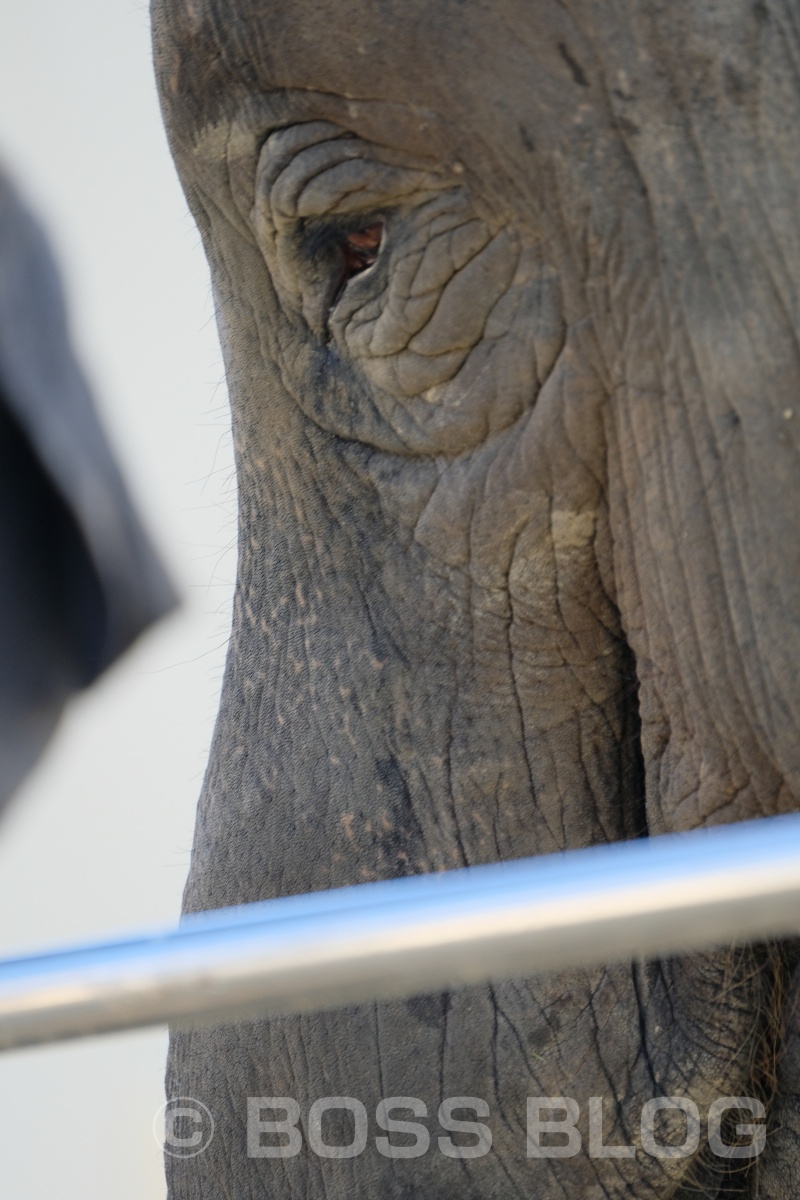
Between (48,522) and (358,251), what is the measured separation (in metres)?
0.74

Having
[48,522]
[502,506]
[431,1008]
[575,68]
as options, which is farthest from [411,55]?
[48,522]

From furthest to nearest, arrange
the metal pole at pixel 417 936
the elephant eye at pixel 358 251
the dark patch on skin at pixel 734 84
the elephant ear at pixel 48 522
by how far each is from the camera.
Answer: the elephant ear at pixel 48 522 < the elephant eye at pixel 358 251 < the dark patch on skin at pixel 734 84 < the metal pole at pixel 417 936

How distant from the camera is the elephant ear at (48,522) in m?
1.55

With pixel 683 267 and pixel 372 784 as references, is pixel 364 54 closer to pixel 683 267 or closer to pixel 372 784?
pixel 683 267

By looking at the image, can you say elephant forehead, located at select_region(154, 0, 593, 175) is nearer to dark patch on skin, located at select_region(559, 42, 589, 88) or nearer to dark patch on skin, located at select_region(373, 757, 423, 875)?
dark patch on skin, located at select_region(559, 42, 589, 88)

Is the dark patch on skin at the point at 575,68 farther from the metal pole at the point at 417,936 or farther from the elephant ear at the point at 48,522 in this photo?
the elephant ear at the point at 48,522

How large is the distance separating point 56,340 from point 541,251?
0.88m

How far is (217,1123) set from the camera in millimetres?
1089

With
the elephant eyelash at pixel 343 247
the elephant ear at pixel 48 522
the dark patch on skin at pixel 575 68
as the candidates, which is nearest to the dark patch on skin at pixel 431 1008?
the elephant eyelash at pixel 343 247

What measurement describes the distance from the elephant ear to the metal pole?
3.49ft

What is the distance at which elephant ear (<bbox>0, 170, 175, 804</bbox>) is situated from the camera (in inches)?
61.2

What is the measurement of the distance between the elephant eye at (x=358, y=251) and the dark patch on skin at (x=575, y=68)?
0.18 metres

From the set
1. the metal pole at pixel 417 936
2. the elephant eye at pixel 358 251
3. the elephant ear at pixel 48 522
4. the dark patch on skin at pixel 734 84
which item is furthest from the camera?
the elephant ear at pixel 48 522

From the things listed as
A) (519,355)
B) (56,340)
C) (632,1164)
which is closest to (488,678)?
(519,355)
